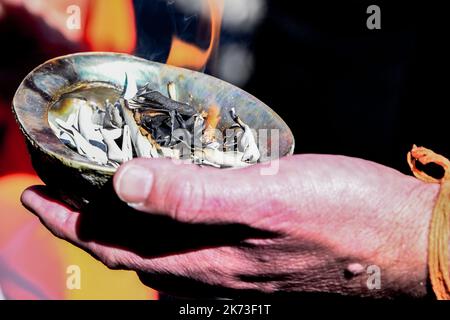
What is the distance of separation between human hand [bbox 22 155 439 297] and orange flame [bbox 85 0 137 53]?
1.32m

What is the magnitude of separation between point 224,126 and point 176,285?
1.94ft

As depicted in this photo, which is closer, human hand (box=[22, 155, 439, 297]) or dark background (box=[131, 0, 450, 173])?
human hand (box=[22, 155, 439, 297])

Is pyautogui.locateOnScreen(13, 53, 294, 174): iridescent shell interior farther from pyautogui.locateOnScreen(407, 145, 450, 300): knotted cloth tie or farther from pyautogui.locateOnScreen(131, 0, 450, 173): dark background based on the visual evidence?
pyautogui.locateOnScreen(131, 0, 450, 173): dark background

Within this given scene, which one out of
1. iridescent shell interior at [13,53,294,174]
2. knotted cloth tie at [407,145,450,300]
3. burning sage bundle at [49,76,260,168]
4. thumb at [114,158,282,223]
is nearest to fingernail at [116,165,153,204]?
thumb at [114,158,282,223]

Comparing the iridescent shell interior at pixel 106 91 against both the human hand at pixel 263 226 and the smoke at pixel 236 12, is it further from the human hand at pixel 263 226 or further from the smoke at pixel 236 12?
the smoke at pixel 236 12

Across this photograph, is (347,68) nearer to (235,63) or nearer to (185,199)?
(235,63)

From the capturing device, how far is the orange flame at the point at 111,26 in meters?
→ 2.57

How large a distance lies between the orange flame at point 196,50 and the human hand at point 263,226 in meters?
1.47

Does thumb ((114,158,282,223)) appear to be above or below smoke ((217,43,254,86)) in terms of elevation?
below

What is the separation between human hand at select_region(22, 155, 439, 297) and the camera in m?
1.15

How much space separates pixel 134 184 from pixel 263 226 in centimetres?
37

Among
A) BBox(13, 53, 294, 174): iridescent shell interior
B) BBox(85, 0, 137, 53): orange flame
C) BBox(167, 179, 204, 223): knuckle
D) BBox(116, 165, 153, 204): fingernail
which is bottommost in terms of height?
BBox(167, 179, 204, 223): knuckle

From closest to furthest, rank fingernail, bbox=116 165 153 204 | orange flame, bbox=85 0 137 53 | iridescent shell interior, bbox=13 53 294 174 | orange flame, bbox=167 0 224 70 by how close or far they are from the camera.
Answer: fingernail, bbox=116 165 153 204 → iridescent shell interior, bbox=13 53 294 174 → orange flame, bbox=85 0 137 53 → orange flame, bbox=167 0 224 70

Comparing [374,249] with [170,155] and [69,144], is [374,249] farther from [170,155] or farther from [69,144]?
[69,144]
